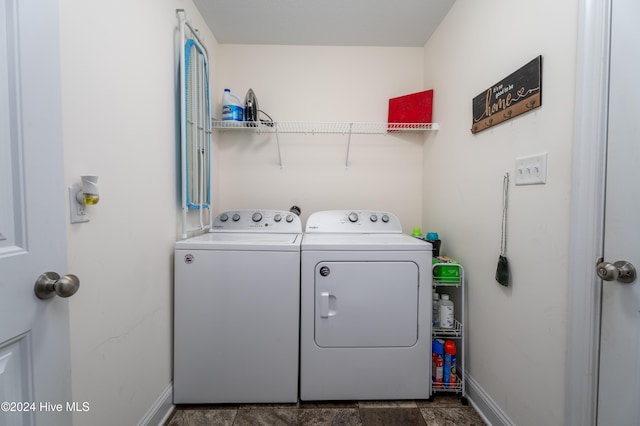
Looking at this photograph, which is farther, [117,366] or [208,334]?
[208,334]

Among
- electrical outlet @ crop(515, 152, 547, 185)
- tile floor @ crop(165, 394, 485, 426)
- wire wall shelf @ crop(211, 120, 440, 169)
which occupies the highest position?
wire wall shelf @ crop(211, 120, 440, 169)

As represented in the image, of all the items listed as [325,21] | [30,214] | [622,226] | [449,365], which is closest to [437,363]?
[449,365]

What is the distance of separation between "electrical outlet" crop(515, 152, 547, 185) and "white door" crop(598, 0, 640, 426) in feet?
0.64

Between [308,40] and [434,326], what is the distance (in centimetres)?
228

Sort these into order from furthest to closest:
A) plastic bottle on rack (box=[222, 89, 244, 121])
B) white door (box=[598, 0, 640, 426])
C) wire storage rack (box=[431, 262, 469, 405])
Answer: plastic bottle on rack (box=[222, 89, 244, 121]), wire storage rack (box=[431, 262, 469, 405]), white door (box=[598, 0, 640, 426])

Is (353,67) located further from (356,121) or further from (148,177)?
(148,177)

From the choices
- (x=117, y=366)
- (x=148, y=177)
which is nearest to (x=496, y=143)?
(x=148, y=177)

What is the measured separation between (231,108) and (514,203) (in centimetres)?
189

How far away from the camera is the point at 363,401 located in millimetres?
1510

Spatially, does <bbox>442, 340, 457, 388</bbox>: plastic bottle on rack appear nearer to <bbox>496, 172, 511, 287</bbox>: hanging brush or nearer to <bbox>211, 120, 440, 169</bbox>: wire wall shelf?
<bbox>496, 172, 511, 287</bbox>: hanging brush

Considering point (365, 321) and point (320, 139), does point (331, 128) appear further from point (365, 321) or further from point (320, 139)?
point (365, 321)

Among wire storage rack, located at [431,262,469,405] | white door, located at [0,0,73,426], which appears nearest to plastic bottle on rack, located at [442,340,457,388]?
wire storage rack, located at [431,262,469,405]

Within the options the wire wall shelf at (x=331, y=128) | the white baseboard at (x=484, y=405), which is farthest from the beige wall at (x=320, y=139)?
the white baseboard at (x=484, y=405)

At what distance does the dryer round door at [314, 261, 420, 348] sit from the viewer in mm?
1468
